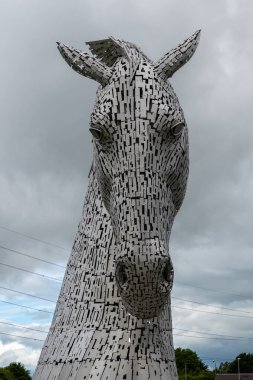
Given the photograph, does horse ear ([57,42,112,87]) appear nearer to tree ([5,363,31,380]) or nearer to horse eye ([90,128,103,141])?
horse eye ([90,128,103,141])

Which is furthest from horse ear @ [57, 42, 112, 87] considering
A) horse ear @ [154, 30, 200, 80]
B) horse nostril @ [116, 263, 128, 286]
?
horse nostril @ [116, 263, 128, 286]

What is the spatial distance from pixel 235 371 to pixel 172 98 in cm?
7874

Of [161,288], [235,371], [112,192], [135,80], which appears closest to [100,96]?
[135,80]

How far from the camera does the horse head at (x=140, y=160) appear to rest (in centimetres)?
312

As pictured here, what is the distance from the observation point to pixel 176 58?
4.00 meters

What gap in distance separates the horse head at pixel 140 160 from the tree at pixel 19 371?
156ft

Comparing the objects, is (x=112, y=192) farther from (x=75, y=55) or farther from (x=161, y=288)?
(x=75, y=55)

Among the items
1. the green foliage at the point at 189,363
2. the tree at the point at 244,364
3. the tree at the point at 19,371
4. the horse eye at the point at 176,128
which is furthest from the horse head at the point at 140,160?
the tree at the point at 244,364

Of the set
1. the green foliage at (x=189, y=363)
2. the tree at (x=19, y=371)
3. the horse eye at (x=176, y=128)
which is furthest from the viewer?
the green foliage at (x=189, y=363)

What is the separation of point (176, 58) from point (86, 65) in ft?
2.15

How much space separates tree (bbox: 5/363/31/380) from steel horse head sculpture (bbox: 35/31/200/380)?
46563 millimetres

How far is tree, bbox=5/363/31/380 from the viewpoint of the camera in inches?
1885

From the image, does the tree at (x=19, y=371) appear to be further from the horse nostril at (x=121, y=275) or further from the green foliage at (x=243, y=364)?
the horse nostril at (x=121, y=275)

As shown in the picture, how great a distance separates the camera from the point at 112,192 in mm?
3570
